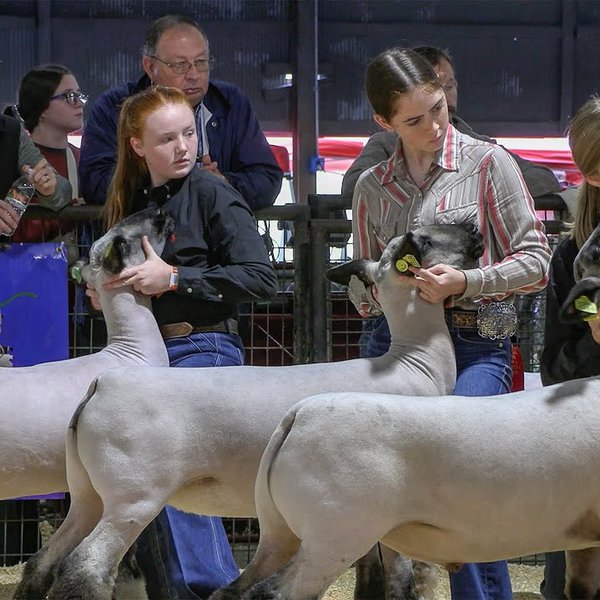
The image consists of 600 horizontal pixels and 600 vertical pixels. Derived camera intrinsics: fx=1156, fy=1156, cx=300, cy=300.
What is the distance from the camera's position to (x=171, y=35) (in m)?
5.36

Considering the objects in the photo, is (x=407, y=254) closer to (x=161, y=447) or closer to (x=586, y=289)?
(x=586, y=289)

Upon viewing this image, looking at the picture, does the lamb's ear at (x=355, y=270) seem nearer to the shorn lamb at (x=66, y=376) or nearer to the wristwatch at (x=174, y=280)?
the wristwatch at (x=174, y=280)

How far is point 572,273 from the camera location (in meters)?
4.31

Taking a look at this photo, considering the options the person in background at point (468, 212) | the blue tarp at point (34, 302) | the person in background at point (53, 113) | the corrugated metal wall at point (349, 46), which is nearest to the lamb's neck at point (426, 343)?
the person in background at point (468, 212)

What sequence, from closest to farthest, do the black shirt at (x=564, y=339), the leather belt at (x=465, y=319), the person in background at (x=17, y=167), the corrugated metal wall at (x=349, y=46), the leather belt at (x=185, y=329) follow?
the black shirt at (x=564, y=339) < the leather belt at (x=465, y=319) < the leather belt at (x=185, y=329) < the person in background at (x=17, y=167) < the corrugated metal wall at (x=349, y=46)

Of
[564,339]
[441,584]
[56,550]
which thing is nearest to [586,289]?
[564,339]

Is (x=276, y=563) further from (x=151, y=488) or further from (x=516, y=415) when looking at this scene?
(x=516, y=415)

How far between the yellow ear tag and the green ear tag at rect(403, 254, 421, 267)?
67cm

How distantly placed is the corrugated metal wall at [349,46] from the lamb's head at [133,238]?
10826mm

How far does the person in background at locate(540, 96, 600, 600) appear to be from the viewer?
13.5 ft

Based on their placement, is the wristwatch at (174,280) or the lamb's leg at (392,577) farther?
the wristwatch at (174,280)

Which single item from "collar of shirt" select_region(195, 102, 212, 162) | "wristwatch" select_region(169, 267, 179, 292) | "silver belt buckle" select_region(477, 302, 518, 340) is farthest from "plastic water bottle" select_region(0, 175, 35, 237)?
"silver belt buckle" select_region(477, 302, 518, 340)

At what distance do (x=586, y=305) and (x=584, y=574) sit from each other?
88 centimetres

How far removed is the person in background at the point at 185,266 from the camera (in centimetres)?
434
